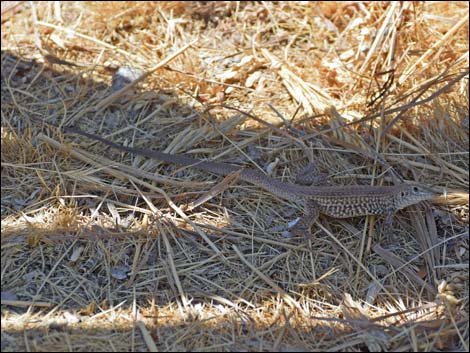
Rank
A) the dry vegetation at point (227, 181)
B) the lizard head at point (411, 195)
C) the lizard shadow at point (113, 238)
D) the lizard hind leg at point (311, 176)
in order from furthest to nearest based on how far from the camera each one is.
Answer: the lizard hind leg at point (311, 176) → the lizard head at point (411, 195) → the lizard shadow at point (113, 238) → the dry vegetation at point (227, 181)

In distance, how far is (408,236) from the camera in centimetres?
426

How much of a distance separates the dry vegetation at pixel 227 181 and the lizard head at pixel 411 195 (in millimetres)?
201

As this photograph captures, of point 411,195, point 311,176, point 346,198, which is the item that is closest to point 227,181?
point 311,176

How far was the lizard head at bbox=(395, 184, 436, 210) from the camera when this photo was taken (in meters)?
4.16

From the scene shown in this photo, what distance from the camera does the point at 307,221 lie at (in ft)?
13.8

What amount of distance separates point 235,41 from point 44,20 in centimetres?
167

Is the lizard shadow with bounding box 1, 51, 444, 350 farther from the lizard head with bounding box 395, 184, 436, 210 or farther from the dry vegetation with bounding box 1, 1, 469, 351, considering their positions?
the lizard head with bounding box 395, 184, 436, 210

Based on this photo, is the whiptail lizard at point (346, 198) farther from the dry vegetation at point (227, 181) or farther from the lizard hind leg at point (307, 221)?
the dry vegetation at point (227, 181)

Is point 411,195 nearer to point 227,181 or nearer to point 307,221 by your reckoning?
point 307,221

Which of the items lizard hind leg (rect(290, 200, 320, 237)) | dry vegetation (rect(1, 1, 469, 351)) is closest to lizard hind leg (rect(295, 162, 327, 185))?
dry vegetation (rect(1, 1, 469, 351))

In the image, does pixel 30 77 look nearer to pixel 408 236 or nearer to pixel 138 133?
pixel 138 133

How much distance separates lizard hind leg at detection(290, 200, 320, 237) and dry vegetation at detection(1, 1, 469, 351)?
9 cm

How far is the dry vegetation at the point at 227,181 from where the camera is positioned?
11.7 ft

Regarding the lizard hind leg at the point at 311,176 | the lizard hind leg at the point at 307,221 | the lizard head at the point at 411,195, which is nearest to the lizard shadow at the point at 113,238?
the lizard hind leg at the point at 307,221
